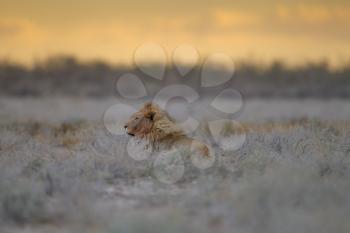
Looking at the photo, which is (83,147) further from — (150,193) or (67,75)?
(67,75)

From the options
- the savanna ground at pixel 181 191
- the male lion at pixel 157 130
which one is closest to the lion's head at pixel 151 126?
the male lion at pixel 157 130

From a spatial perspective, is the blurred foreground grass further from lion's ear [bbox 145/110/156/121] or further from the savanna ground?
lion's ear [bbox 145/110/156/121]

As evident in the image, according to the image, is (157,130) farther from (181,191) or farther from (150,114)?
(181,191)

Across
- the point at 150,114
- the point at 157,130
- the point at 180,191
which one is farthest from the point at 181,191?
the point at 150,114

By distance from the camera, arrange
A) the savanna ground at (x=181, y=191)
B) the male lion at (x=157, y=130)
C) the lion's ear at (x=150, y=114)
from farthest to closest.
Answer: the lion's ear at (x=150, y=114), the male lion at (x=157, y=130), the savanna ground at (x=181, y=191)

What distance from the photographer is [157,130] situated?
9508 mm

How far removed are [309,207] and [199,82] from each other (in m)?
33.3

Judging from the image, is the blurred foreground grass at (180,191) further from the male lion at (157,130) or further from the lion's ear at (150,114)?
the lion's ear at (150,114)

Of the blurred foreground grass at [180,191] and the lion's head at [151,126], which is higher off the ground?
the lion's head at [151,126]

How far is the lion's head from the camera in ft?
31.2

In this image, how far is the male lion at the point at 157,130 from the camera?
952 cm

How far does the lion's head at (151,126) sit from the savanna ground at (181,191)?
42 centimetres

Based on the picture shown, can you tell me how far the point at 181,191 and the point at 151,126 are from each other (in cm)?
201

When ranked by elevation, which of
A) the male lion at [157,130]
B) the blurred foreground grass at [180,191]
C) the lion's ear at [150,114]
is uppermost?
the lion's ear at [150,114]
